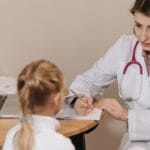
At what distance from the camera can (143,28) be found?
5.60ft

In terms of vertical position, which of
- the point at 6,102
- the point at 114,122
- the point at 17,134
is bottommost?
the point at 114,122

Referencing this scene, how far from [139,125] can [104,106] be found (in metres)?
0.18

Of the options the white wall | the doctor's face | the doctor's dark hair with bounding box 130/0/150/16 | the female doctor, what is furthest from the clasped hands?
the white wall

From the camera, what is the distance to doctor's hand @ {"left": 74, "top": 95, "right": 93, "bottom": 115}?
1.80 metres

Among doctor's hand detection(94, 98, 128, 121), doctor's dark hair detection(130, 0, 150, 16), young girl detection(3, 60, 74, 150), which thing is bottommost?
doctor's hand detection(94, 98, 128, 121)

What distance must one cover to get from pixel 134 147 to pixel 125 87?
28cm

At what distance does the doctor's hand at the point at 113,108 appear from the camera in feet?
5.69

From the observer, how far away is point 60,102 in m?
1.39

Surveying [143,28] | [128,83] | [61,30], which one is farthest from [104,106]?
[61,30]

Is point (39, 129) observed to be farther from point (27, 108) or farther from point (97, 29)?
point (97, 29)

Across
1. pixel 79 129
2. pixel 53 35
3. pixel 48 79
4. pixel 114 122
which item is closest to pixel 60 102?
pixel 48 79

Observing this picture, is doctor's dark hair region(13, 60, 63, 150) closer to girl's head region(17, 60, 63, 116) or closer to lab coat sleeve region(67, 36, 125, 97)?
girl's head region(17, 60, 63, 116)

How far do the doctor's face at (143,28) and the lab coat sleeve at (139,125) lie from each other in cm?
28

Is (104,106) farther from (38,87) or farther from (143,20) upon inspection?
(38,87)
